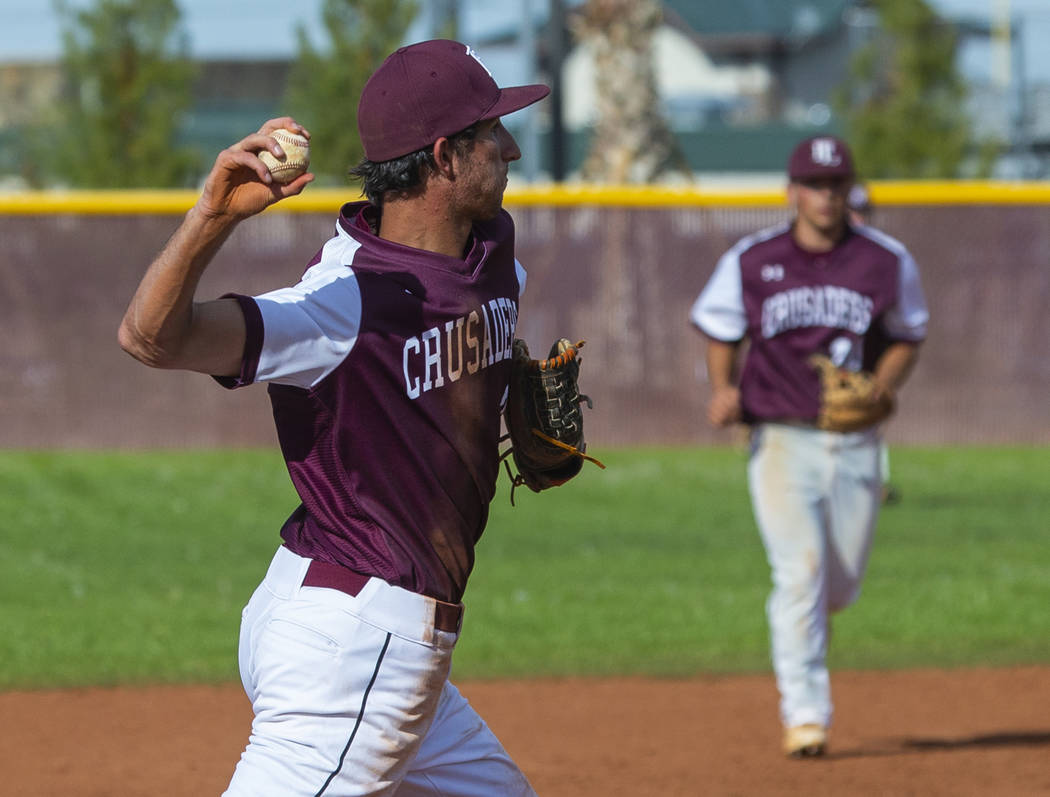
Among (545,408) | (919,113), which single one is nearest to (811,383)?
(545,408)

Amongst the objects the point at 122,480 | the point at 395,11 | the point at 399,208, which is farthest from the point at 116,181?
the point at 399,208

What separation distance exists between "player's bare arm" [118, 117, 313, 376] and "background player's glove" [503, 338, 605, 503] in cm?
91

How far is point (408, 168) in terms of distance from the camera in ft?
10.0

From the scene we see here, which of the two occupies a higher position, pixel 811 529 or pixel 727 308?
pixel 727 308

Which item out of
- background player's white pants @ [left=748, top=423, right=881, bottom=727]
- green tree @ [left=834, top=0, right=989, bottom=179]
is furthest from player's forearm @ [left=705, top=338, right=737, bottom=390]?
green tree @ [left=834, top=0, right=989, bottom=179]

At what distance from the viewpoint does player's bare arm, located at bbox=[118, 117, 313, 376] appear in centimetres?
257

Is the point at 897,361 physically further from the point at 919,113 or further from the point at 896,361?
the point at 919,113

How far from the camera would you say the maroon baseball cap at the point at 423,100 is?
→ 3012 millimetres

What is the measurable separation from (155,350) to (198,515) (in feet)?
28.5

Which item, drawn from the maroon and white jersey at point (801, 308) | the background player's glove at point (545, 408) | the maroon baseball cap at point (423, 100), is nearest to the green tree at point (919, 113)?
the maroon and white jersey at point (801, 308)

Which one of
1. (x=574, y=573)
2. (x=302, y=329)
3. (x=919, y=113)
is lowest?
(x=574, y=573)

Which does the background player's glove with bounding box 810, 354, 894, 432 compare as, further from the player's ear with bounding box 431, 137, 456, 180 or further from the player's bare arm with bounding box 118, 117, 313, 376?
the player's bare arm with bounding box 118, 117, 313, 376

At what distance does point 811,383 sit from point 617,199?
881 centimetres

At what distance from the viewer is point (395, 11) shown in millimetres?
18906
